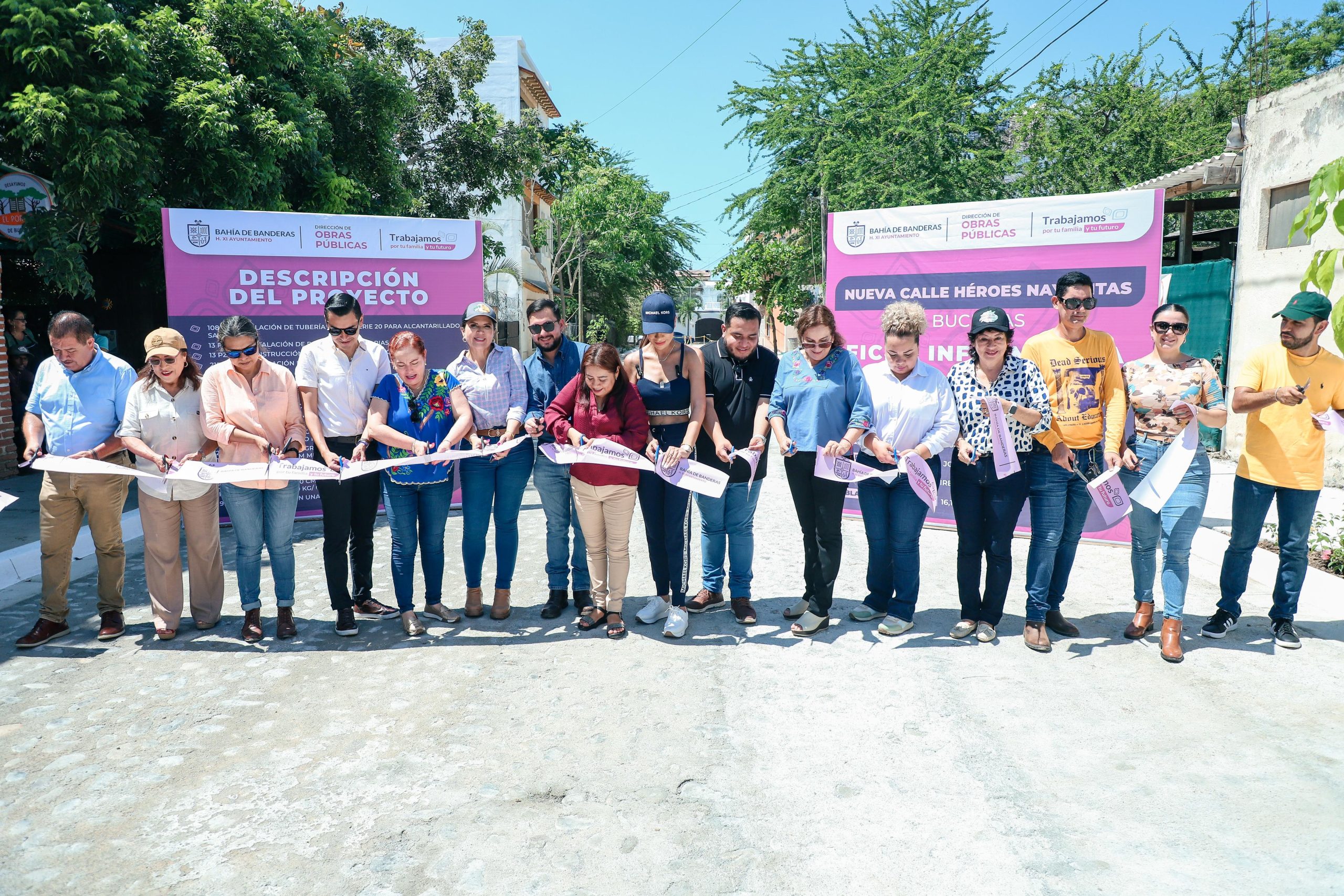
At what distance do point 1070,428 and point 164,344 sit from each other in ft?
16.8

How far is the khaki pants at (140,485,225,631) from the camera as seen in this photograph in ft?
17.1

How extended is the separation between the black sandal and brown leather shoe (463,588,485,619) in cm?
68

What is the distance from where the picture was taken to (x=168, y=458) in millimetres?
5102

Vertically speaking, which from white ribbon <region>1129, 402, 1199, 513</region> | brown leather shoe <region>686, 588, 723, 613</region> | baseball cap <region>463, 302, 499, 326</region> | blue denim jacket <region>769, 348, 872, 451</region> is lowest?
brown leather shoe <region>686, 588, 723, 613</region>

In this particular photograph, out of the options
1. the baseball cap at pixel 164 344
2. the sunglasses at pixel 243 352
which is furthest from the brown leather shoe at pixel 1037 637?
the baseball cap at pixel 164 344

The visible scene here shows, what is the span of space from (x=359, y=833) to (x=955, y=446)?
348 centimetres

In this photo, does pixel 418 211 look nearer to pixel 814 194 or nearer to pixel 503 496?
pixel 814 194

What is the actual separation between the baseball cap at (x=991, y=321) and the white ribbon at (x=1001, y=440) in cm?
37

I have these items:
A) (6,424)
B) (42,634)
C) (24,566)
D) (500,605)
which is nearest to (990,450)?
(500,605)

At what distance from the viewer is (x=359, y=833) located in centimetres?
313

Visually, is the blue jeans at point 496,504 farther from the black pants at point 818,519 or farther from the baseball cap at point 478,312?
the black pants at point 818,519

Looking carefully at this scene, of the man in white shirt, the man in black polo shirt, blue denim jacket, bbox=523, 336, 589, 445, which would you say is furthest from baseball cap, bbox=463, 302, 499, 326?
the man in black polo shirt

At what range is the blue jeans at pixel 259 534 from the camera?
5.21 metres

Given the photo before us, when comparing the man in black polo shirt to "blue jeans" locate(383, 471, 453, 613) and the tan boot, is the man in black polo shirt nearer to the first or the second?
the tan boot
